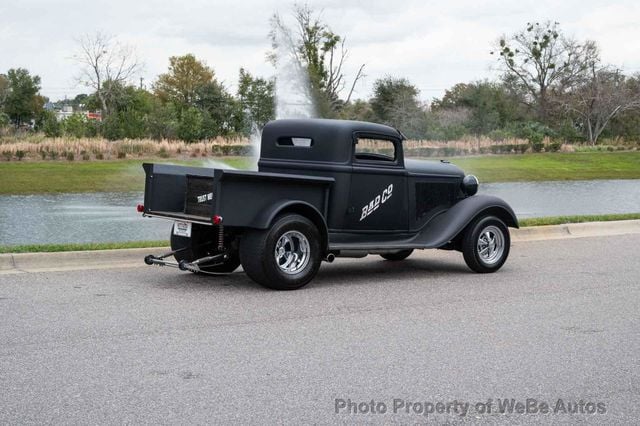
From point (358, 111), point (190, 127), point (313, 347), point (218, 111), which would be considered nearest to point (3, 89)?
point (218, 111)

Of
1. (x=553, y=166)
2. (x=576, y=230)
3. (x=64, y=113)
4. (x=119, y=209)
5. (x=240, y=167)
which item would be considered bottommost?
(x=119, y=209)

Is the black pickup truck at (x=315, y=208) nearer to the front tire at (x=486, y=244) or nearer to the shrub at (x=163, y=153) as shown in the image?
the front tire at (x=486, y=244)

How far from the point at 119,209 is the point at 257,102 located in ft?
77.5

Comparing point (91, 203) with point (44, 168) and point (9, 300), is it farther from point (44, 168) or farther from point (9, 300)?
point (9, 300)

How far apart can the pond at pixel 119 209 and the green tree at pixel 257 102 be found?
1398 centimetres

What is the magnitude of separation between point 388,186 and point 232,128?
3429cm

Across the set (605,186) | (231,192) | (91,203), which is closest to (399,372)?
(231,192)

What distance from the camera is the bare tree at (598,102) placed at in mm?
56219

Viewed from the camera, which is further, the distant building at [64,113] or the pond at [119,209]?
the distant building at [64,113]

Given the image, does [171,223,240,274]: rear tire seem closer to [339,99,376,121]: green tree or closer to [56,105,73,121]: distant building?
[339,99,376,121]: green tree

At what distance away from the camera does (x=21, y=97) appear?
215 ft

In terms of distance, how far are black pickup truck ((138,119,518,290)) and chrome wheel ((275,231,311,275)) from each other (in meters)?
0.01

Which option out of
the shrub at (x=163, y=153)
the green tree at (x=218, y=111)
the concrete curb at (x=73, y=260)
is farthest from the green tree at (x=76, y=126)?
the concrete curb at (x=73, y=260)

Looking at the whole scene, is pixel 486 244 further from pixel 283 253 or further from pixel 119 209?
pixel 119 209
